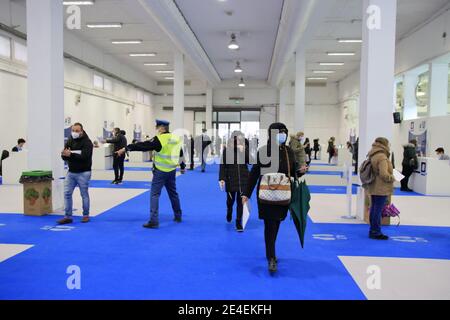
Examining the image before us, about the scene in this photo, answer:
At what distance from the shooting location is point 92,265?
4.01m

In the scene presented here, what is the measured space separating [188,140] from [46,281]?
12.1 metres

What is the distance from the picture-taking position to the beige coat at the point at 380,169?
17.0ft

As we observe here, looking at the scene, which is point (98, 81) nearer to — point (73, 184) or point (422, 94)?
point (73, 184)

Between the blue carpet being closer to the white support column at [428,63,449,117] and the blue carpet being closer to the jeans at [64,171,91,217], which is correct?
the jeans at [64,171,91,217]

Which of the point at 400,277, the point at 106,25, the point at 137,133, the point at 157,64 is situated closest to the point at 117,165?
the point at 106,25

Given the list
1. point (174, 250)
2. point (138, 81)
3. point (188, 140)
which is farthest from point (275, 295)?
point (138, 81)

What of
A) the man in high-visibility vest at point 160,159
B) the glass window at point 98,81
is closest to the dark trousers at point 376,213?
the man in high-visibility vest at point 160,159

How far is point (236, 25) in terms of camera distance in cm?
1325

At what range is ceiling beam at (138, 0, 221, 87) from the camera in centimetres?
1006

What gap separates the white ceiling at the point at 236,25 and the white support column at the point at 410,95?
18.9ft

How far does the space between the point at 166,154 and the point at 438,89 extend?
11400 mm

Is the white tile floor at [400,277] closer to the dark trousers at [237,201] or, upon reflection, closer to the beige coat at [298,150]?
the dark trousers at [237,201]
